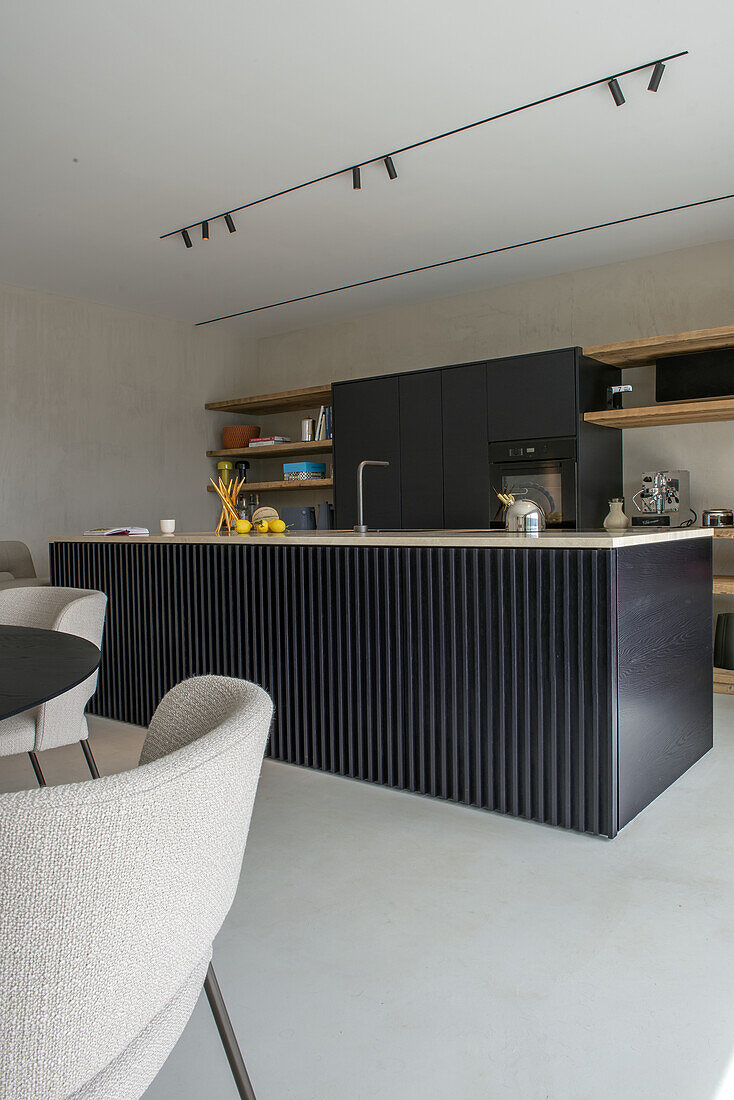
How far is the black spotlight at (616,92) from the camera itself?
2879mm

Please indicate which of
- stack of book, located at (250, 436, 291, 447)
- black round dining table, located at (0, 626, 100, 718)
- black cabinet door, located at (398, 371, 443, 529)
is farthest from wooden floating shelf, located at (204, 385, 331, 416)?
black round dining table, located at (0, 626, 100, 718)

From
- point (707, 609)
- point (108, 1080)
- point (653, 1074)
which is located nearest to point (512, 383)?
point (707, 609)

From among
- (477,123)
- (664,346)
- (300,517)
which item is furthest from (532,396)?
(300,517)

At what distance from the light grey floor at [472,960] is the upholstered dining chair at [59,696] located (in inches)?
25.0

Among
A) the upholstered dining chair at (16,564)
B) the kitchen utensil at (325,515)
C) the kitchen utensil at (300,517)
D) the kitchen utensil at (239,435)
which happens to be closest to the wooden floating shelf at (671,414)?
the kitchen utensil at (325,515)

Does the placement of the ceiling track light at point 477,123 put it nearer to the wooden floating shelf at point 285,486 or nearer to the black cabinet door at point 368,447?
the black cabinet door at point 368,447

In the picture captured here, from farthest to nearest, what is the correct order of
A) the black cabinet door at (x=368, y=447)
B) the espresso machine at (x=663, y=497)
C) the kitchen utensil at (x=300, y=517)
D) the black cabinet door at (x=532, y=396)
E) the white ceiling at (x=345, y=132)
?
1. the kitchen utensil at (x=300, y=517)
2. the black cabinet door at (x=368, y=447)
3. the black cabinet door at (x=532, y=396)
4. the espresso machine at (x=663, y=497)
5. the white ceiling at (x=345, y=132)

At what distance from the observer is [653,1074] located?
1345mm

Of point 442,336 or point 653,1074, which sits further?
point 442,336

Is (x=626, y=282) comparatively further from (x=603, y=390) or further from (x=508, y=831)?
(x=508, y=831)

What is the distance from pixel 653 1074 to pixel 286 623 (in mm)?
1961

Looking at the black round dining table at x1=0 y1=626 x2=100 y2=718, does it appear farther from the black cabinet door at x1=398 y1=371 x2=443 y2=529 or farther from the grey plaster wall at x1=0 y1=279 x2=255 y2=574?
the grey plaster wall at x1=0 y1=279 x2=255 y2=574

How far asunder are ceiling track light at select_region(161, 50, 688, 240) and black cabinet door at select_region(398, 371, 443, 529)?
5.48ft

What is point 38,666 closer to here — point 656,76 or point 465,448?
point 656,76
